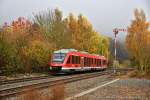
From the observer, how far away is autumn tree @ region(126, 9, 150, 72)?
32.6 meters

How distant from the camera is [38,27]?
54.2 meters

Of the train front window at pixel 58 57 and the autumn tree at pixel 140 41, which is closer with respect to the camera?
the autumn tree at pixel 140 41

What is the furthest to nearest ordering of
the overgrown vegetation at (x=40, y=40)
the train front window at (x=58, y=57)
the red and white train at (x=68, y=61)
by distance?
the train front window at (x=58, y=57)
the red and white train at (x=68, y=61)
the overgrown vegetation at (x=40, y=40)

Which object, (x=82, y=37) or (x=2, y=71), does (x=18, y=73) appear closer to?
(x=2, y=71)

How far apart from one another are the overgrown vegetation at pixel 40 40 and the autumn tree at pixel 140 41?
377 inches

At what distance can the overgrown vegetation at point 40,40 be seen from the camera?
104 ft

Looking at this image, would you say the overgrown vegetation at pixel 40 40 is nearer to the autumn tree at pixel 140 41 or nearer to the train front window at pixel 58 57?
the train front window at pixel 58 57

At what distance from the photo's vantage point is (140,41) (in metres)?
32.8

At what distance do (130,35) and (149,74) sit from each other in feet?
14.8

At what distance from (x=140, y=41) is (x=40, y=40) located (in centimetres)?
1397

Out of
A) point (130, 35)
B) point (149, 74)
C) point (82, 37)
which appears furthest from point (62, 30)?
point (149, 74)

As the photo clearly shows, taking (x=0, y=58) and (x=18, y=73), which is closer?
(x=0, y=58)

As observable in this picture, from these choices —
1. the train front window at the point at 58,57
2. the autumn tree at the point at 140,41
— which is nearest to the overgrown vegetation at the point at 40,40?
the train front window at the point at 58,57

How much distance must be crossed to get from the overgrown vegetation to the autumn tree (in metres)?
9.58
